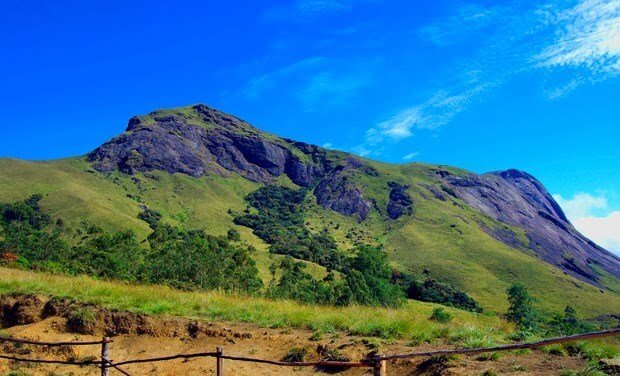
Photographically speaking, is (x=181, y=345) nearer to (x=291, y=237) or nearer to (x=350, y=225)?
(x=291, y=237)

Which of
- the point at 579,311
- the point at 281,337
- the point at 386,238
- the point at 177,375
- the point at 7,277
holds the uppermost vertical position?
the point at 386,238

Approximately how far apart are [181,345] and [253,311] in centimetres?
259

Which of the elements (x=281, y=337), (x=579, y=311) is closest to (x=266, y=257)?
(x=579, y=311)

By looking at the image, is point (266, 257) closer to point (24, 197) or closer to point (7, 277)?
point (24, 197)

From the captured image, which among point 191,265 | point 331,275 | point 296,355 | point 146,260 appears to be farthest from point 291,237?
point 296,355

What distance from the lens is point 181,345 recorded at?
1452 cm

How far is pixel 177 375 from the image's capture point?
1309 centimetres

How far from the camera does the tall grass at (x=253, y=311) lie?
1259 centimetres

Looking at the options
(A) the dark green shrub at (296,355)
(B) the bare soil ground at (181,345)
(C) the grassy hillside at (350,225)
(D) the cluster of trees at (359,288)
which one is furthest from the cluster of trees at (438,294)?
(A) the dark green shrub at (296,355)

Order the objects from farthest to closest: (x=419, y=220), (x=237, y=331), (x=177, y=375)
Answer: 1. (x=419, y=220)
2. (x=237, y=331)
3. (x=177, y=375)

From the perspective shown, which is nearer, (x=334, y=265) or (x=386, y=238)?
(x=334, y=265)

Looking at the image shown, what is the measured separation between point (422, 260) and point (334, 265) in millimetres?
33357

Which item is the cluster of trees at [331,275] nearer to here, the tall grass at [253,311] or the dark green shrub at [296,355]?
the tall grass at [253,311]

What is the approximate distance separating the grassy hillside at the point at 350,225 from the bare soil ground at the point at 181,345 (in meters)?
74.1
